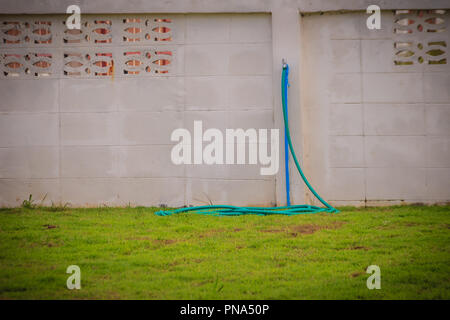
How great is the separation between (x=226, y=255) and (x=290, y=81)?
292cm

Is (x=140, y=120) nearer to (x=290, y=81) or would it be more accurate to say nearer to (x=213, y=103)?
(x=213, y=103)

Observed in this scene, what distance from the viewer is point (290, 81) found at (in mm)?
6027

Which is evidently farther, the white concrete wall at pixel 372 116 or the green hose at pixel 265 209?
the white concrete wall at pixel 372 116

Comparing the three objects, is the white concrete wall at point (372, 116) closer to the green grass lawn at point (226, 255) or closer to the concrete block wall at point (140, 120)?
the green grass lawn at point (226, 255)

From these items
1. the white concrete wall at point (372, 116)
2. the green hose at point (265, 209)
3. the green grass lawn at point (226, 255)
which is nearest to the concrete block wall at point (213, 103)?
the white concrete wall at point (372, 116)

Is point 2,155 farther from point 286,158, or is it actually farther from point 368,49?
point 368,49

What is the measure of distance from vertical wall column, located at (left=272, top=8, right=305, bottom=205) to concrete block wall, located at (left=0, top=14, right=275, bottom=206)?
0.13 m

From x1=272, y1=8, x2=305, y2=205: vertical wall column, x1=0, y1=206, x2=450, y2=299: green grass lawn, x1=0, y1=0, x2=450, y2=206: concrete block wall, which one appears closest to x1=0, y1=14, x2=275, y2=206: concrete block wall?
x1=0, y1=0, x2=450, y2=206: concrete block wall

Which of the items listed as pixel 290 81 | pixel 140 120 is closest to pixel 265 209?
pixel 290 81

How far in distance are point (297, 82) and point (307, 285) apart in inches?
135

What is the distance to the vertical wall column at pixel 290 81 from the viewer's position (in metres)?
5.98

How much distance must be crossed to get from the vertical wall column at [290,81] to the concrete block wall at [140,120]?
5.0 inches

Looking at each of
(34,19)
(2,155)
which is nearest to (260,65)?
(34,19)

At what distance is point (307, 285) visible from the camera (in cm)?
304
